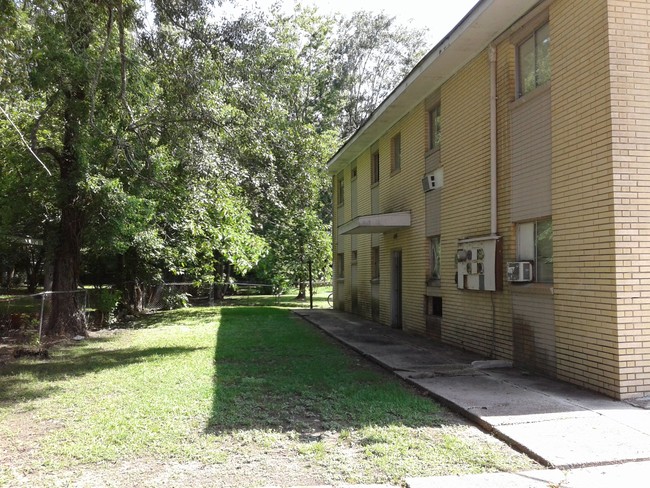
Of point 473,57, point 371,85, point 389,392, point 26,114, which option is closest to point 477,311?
point 389,392

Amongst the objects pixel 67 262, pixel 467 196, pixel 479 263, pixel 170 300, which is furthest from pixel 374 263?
pixel 170 300

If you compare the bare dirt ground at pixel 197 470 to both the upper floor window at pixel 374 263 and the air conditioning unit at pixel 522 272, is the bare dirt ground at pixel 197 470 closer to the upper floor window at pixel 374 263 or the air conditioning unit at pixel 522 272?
the air conditioning unit at pixel 522 272

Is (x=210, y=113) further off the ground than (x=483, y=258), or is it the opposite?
(x=210, y=113)

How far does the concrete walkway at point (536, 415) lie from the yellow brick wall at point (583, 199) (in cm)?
47

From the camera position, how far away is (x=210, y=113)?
10.6 m

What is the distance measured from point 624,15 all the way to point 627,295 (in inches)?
138

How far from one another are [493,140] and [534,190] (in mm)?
1584

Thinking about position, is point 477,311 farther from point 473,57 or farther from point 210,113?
point 210,113

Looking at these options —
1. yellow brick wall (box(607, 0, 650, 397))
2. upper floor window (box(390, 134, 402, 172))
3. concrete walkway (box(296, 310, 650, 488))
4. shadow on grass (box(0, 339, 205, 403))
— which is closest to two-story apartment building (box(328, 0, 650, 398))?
yellow brick wall (box(607, 0, 650, 397))

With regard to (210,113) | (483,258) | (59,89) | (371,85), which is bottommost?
(483,258)

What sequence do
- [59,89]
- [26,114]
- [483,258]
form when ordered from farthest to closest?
[26,114]
[59,89]
[483,258]

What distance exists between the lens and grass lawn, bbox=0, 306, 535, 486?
445 centimetres

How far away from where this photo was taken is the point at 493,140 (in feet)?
30.8

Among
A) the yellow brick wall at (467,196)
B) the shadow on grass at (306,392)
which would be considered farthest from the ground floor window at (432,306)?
the shadow on grass at (306,392)
